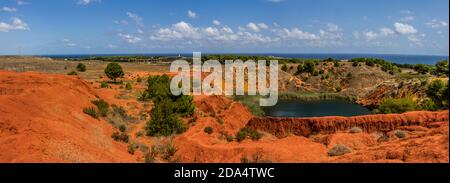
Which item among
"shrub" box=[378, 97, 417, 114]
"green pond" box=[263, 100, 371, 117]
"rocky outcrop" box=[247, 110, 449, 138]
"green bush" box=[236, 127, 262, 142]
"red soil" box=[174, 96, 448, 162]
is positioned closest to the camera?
"red soil" box=[174, 96, 448, 162]

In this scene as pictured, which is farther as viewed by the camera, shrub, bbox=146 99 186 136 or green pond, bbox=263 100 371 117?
green pond, bbox=263 100 371 117

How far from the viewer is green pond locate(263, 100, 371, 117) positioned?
46219 mm

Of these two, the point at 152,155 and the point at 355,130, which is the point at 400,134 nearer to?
the point at 355,130

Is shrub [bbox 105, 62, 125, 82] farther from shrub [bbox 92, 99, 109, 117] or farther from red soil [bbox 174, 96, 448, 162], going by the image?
red soil [bbox 174, 96, 448, 162]

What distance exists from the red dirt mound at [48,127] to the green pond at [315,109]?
1026 inches

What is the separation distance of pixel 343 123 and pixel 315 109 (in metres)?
25.6

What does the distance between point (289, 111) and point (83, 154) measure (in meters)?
35.9

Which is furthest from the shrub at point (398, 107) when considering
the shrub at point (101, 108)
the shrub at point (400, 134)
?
the shrub at point (101, 108)

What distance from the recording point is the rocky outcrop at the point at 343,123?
2241 cm

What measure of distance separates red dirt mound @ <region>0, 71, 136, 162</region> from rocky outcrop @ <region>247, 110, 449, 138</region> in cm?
1262
